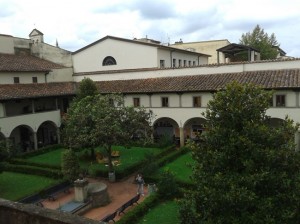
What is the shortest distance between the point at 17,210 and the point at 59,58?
3600 centimetres

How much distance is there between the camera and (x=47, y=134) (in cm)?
3606

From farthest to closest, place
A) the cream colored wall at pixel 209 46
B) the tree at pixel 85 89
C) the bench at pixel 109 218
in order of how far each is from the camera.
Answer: the cream colored wall at pixel 209 46
the tree at pixel 85 89
the bench at pixel 109 218

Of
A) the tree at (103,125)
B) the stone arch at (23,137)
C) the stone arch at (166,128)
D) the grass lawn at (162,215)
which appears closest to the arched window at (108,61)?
the stone arch at (166,128)

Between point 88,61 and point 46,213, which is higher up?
point 88,61

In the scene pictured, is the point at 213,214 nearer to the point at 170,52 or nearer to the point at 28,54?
the point at 170,52

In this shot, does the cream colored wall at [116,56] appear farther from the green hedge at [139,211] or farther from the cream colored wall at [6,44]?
the green hedge at [139,211]

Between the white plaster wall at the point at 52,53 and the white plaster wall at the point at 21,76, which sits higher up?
the white plaster wall at the point at 52,53

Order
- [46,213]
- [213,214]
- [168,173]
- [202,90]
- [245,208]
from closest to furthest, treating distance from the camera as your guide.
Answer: [46,213], [245,208], [213,214], [168,173], [202,90]

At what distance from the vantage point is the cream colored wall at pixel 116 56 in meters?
35.9

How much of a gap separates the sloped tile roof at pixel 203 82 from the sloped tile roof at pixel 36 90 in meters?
3.70

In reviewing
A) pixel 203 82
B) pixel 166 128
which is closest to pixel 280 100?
pixel 203 82

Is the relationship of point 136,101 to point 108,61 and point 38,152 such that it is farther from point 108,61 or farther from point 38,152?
point 38,152

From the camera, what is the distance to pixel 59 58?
4053 cm

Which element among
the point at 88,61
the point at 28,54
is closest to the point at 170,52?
the point at 88,61
